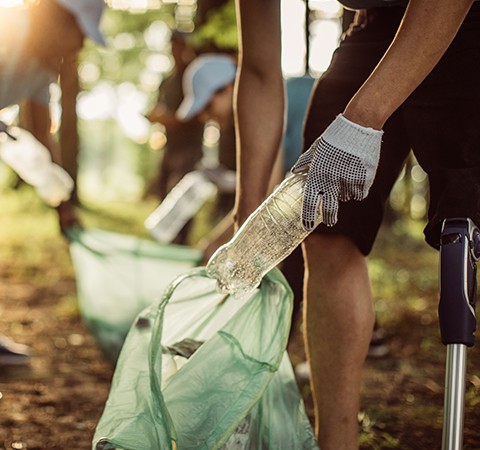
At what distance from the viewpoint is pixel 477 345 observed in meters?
4.20

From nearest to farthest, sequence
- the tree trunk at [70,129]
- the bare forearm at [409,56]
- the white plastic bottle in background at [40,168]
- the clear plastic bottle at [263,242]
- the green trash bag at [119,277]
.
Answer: the bare forearm at [409,56] < the clear plastic bottle at [263,242] < the green trash bag at [119,277] < the white plastic bottle in background at [40,168] < the tree trunk at [70,129]

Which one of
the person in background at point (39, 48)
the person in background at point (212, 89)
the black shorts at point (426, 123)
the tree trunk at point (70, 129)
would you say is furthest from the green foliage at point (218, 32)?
the black shorts at point (426, 123)

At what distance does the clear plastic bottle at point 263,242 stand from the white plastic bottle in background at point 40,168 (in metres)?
1.88

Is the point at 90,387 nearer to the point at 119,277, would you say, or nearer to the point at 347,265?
the point at 119,277

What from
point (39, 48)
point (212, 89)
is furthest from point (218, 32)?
point (39, 48)

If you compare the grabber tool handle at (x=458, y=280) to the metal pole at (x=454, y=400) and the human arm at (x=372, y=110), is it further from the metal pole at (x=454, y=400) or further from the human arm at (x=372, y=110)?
the human arm at (x=372, y=110)

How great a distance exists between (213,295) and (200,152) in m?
5.79

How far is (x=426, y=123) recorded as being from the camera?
1.79m

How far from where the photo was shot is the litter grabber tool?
1.59 meters

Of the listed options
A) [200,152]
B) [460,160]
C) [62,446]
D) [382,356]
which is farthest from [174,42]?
[460,160]

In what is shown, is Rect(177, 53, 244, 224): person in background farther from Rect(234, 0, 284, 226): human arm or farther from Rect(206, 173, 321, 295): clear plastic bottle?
Rect(206, 173, 321, 295): clear plastic bottle

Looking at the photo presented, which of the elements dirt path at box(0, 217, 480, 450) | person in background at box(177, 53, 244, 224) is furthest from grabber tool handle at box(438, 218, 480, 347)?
person in background at box(177, 53, 244, 224)

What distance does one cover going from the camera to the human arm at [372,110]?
1539mm

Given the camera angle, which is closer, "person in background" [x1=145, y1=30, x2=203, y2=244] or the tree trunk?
"person in background" [x1=145, y1=30, x2=203, y2=244]
